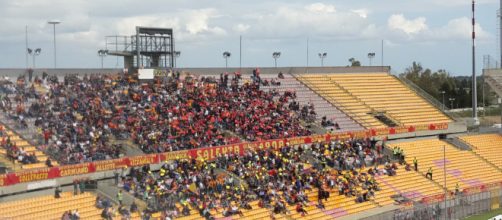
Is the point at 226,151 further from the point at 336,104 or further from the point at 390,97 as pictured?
the point at 390,97

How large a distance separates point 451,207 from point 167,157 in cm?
1610

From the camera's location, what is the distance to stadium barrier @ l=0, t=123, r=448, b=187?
30.8 metres

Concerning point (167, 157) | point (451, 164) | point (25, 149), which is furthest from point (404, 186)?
point (25, 149)

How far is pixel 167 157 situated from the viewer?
37.5 metres

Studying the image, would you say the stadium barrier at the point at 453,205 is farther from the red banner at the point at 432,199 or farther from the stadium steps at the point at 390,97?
the stadium steps at the point at 390,97

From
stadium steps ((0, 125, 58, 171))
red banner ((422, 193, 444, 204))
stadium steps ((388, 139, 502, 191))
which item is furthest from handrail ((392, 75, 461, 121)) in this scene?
stadium steps ((0, 125, 58, 171))

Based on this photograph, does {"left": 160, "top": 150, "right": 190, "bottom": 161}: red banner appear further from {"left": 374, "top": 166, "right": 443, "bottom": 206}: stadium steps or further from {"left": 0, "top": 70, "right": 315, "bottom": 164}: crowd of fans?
{"left": 374, "top": 166, "right": 443, "bottom": 206}: stadium steps

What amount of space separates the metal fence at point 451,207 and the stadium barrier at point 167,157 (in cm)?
773

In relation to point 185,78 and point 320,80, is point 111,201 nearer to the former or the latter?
point 185,78

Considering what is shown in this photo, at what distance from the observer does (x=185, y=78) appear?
48875 millimetres

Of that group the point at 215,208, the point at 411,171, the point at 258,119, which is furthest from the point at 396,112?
the point at 215,208

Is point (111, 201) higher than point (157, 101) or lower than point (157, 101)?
lower

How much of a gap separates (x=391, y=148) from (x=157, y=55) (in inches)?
672

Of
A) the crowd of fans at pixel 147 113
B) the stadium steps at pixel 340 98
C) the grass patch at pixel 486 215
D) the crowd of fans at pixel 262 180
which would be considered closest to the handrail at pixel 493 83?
the stadium steps at pixel 340 98
